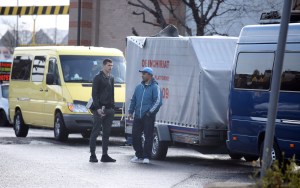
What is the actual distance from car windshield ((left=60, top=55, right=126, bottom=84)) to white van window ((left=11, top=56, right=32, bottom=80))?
2.14 metres

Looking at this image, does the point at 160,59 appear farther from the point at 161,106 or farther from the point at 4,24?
the point at 4,24

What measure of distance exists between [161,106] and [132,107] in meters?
1.30

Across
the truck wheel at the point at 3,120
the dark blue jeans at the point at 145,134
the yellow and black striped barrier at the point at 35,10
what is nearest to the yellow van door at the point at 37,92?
the dark blue jeans at the point at 145,134

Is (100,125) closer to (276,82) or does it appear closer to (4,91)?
(276,82)

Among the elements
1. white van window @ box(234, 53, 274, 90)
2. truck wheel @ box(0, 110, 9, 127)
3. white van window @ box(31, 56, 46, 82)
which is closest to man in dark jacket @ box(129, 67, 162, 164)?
white van window @ box(234, 53, 274, 90)

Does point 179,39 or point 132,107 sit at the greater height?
point 179,39

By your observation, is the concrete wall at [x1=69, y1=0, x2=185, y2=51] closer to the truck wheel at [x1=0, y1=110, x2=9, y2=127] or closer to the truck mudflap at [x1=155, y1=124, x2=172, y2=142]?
the truck wheel at [x1=0, y1=110, x2=9, y2=127]

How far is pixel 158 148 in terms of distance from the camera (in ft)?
61.1

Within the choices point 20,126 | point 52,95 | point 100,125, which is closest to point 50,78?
point 52,95

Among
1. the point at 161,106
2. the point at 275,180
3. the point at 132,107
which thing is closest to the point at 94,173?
the point at 132,107

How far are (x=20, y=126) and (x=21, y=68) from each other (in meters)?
1.58

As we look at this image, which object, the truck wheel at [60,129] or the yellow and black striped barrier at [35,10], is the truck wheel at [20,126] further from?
the yellow and black striped barrier at [35,10]

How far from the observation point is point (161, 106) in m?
19.0

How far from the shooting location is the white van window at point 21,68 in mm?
25284
